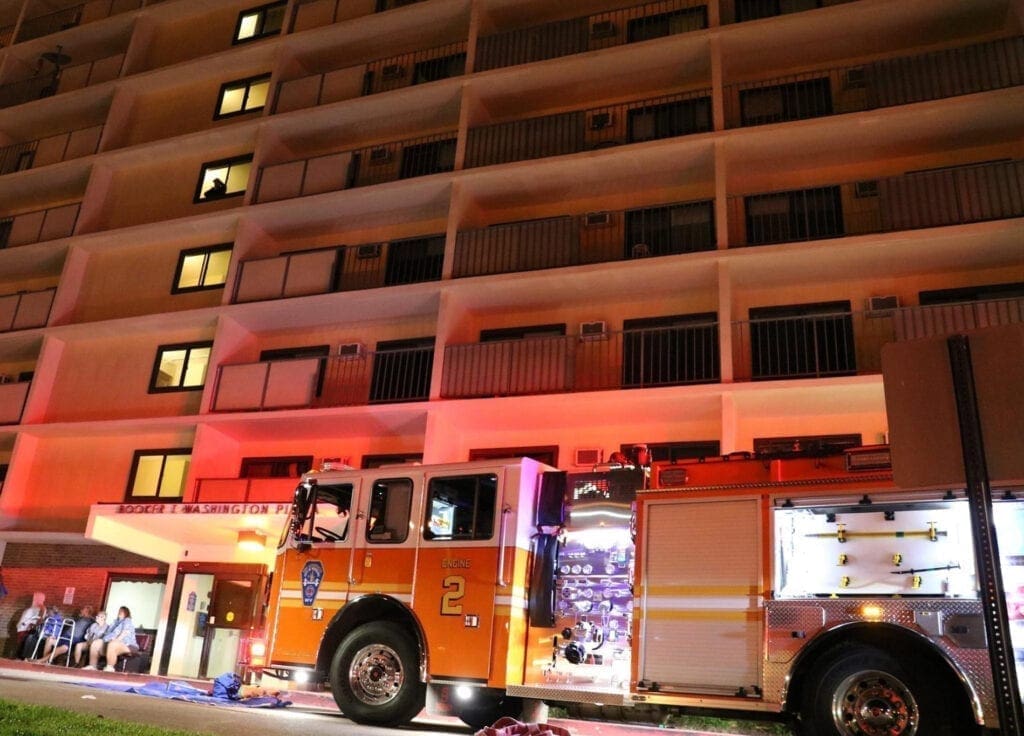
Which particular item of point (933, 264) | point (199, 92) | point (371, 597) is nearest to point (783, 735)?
point (371, 597)

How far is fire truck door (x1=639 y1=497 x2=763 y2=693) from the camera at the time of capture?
7.61m

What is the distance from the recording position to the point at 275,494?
56.6 feet

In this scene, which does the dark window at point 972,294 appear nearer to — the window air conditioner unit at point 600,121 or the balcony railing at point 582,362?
the balcony railing at point 582,362

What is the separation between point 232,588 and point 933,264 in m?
15.2

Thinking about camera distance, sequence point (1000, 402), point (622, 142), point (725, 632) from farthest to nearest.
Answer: point (622, 142) < point (725, 632) < point (1000, 402)

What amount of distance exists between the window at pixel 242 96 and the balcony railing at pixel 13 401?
8636 mm

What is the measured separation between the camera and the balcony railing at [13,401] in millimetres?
21688

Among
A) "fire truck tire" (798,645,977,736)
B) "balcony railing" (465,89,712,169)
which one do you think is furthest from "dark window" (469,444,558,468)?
"fire truck tire" (798,645,977,736)

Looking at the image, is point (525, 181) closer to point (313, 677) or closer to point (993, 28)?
point (993, 28)

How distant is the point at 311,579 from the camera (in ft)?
32.6

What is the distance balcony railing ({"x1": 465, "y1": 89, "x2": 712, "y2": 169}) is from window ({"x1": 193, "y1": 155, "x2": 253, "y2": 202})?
22.4ft

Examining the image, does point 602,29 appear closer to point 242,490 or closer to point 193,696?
point 242,490

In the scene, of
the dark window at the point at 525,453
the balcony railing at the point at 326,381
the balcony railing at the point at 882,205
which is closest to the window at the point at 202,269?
the balcony railing at the point at 326,381

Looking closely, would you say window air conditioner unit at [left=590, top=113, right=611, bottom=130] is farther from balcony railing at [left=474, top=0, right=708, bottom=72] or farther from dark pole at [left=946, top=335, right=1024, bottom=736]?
dark pole at [left=946, top=335, right=1024, bottom=736]
